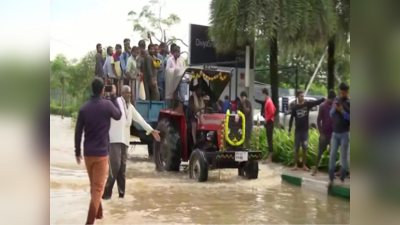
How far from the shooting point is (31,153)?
3.62 m

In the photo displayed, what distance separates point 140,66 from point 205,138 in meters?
1.02

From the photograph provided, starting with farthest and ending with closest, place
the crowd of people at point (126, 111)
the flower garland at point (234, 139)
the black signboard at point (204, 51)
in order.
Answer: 1. the flower garland at point (234, 139)
2. the black signboard at point (204, 51)
3. the crowd of people at point (126, 111)

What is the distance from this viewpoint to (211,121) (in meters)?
4.84

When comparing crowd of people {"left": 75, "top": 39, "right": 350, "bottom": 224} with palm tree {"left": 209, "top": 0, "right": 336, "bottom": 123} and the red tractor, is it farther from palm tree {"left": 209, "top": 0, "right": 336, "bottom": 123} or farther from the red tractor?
palm tree {"left": 209, "top": 0, "right": 336, "bottom": 123}

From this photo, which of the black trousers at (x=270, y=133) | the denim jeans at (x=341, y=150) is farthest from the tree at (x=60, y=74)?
the denim jeans at (x=341, y=150)

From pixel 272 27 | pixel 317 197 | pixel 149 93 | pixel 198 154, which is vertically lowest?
pixel 317 197

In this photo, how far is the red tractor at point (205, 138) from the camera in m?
4.64

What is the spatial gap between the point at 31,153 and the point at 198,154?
68.3 inches

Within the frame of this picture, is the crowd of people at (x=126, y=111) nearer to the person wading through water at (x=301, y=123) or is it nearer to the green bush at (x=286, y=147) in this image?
the green bush at (x=286, y=147)

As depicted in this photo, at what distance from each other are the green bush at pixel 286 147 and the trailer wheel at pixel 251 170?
19 centimetres

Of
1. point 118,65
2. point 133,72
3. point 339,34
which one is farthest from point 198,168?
point 339,34

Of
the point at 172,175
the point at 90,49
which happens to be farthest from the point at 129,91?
the point at 172,175

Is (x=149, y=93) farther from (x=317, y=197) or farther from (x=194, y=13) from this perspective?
(x=317, y=197)

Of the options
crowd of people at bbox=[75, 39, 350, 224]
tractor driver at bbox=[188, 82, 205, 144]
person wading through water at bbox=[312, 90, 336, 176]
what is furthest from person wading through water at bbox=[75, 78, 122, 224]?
person wading through water at bbox=[312, 90, 336, 176]
